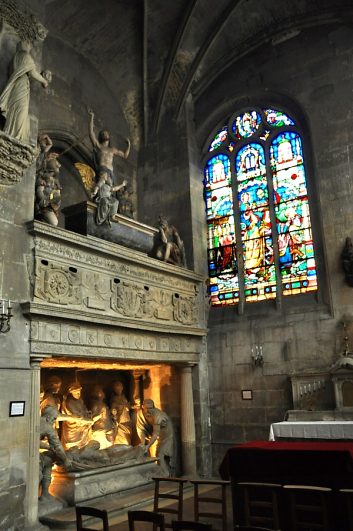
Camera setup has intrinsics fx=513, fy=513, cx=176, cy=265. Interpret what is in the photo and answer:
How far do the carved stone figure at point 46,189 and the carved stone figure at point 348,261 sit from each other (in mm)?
6475

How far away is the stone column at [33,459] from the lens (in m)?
7.69

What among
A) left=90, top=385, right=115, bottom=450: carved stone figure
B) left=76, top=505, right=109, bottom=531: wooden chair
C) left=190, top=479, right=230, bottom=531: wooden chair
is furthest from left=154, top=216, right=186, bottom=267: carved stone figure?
left=76, top=505, right=109, bottom=531: wooden chair

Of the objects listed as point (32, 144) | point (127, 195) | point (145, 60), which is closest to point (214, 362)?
point (127, 195)

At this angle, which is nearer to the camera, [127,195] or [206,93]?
[127,195]

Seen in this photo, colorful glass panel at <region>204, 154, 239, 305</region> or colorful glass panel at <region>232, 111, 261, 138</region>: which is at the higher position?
colorful glass panel at <region>232, 111, 261, 138</region>

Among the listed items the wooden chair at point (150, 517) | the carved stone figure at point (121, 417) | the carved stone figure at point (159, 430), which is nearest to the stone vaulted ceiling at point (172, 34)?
the carved stone figure at point (121, 417)

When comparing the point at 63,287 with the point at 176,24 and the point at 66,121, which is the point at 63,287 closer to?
the point at 66,121

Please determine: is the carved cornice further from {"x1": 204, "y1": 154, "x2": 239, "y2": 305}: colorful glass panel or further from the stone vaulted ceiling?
the stone vaulted ceiling

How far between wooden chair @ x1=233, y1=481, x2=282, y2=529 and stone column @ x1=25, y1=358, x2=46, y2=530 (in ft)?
10.7

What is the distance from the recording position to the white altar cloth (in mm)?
8430

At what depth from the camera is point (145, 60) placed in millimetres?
14383

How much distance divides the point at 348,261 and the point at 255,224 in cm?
291

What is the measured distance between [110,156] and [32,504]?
6.89 metres

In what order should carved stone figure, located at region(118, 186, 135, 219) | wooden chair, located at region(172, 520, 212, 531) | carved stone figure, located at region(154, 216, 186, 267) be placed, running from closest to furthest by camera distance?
wooden chair, located at region(172, 520, 212, 531) → carved stone figure, located at region(118, 186, 135, 219) → carved stone figure, located at region(154, 216, 186, 267)
